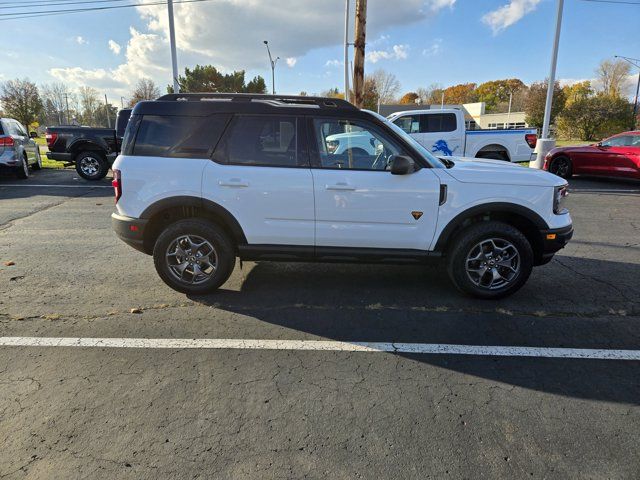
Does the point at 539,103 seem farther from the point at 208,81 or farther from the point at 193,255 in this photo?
the point at 193,255

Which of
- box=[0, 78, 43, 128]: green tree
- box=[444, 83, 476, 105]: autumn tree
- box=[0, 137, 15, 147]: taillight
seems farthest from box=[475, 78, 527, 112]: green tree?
box=[0, 137, 15, 147]: taillight

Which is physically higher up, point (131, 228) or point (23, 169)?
point (23, 169)

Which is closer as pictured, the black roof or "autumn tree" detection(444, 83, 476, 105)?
the black roof

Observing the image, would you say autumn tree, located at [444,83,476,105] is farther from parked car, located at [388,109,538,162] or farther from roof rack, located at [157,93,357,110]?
roof rack, located at [157,93,357,110]

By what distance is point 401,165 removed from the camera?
→ 398cm

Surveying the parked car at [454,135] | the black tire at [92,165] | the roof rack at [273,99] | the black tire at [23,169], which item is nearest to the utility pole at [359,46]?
the parked car at [454,135]

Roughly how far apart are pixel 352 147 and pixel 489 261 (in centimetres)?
180

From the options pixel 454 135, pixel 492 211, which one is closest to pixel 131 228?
pixel 492 211

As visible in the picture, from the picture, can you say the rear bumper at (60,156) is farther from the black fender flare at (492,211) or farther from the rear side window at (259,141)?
the black fender flare at (492,211)

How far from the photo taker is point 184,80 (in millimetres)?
53594

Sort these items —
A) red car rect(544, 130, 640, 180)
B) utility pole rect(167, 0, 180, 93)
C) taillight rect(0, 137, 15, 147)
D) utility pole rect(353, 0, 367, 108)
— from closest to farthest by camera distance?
taillight rect(0, 137, 15, 147) → red car rect(544, 130, 640, 180) → utility pole rect(353, 0, 367, 108) → utility pole rect(167, 0, 180, 93)

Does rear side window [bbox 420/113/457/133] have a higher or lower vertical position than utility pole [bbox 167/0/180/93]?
lower

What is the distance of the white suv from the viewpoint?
415 centimetres

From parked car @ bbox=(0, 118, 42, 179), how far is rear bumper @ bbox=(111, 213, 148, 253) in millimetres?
10234
